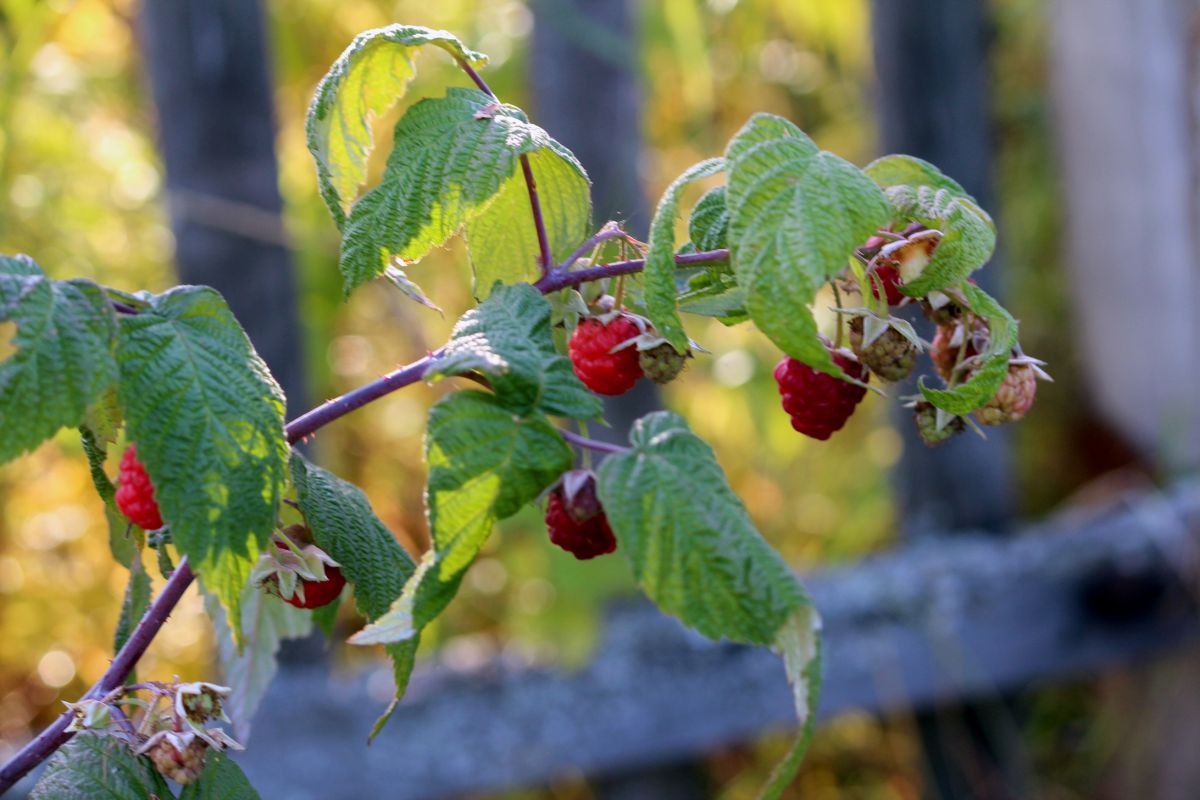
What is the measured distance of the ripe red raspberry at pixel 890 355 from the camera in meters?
0.36

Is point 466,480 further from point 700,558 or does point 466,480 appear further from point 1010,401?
point 1010,401

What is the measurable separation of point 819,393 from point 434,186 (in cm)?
15

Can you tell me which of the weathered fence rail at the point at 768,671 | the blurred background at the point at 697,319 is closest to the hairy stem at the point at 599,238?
the blurred background at the point at 697,319

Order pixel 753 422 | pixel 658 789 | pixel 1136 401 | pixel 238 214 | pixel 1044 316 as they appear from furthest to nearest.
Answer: pixel 1044 316 → pixel 1136 401 → pixel 753 422 → pixel 658 789 → pixel 238 214

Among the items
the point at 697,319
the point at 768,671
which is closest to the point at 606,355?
the point at 768,671

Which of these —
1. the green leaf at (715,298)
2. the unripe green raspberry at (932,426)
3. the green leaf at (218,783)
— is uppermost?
the green leaf at (715,298)

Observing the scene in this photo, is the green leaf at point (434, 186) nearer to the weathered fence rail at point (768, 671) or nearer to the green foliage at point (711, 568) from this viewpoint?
the green foliage at point (711, 568)

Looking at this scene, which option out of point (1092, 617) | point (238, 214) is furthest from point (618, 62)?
point (1092, 617)

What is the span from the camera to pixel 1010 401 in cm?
38

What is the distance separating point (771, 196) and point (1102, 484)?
1461 mm

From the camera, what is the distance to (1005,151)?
80.9 inches

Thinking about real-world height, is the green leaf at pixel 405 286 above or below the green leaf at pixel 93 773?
above

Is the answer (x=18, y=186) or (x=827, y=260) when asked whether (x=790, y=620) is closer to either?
(x=827, y=260)

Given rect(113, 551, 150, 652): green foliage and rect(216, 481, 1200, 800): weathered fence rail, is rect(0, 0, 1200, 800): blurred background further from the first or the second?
rect(113, 551, 150, 652): green foliage
